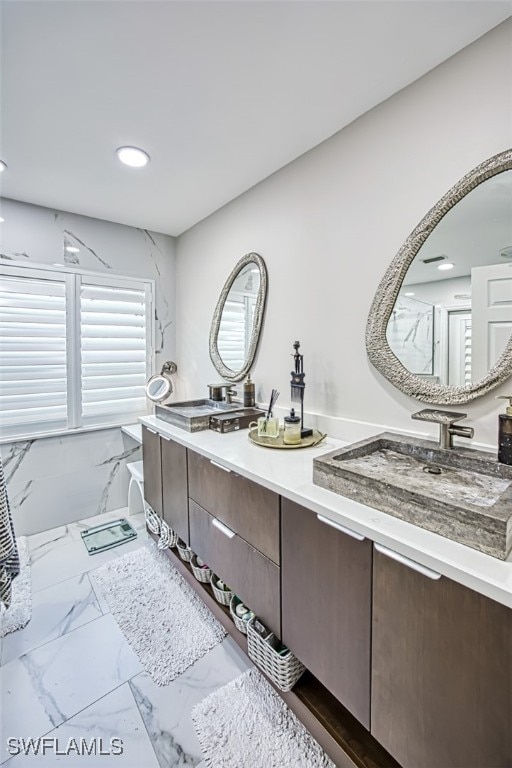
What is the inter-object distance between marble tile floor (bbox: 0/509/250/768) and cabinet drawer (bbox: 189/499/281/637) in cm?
41

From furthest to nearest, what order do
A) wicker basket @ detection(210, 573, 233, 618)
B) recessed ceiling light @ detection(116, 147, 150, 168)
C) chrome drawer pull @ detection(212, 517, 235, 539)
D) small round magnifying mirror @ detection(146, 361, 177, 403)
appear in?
small round magnifying mirror @ detection(146, 361, 177, 403)
recessed ceiling light @ detection(116, 147, 150, 168)
wicker basket @ detection(210, 573, 233, 618)
chrome drawer pull @ detection(212, 517, 235, 539)

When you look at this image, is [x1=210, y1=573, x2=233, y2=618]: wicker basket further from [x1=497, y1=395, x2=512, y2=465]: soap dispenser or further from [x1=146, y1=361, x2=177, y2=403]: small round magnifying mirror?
[x1=146, y1=361, x2=177, y2=403]: small round magnifying mirror

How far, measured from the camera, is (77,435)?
8.47ft

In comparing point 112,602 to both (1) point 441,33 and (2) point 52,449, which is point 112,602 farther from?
(1) point 441,33

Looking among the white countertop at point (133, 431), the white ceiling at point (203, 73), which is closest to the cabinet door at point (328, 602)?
the white ceiling at point (203, 73)

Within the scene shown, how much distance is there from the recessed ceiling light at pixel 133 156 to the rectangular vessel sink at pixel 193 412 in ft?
4.52

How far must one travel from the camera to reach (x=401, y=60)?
1.20m

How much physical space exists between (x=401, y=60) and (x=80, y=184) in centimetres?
181

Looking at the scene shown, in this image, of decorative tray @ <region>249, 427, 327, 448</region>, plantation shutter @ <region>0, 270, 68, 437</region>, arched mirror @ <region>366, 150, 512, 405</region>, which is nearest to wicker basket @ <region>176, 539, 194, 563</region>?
decorative tray @ <region>249, 427, 327, 448</region>

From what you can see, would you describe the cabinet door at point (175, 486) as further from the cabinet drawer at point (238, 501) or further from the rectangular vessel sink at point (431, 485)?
the rectangular vessel sink at point (431, 485)

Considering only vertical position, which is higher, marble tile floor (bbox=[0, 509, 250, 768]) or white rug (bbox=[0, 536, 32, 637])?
white rug (bbox=[0, 536, 32, 637])

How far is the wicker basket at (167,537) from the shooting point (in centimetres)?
200

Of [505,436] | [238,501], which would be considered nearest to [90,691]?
[238,501]

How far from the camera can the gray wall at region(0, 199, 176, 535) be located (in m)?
2.32
